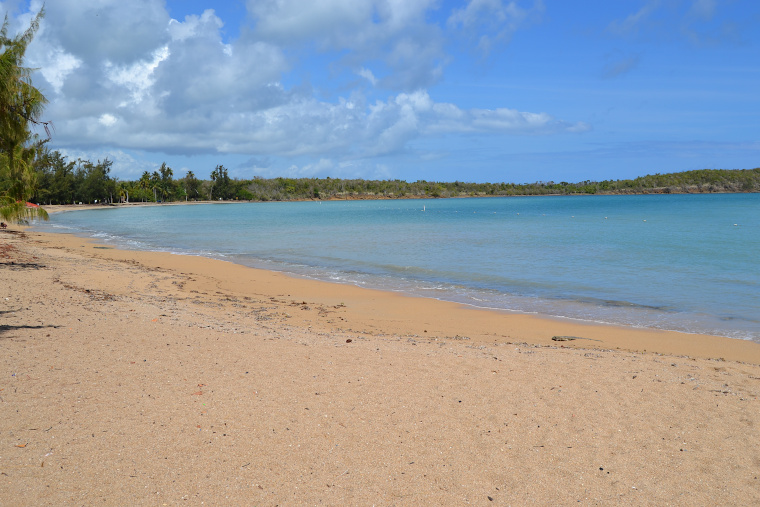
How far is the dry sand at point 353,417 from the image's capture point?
3.73 m

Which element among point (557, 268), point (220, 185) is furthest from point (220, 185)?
point (557, 268)

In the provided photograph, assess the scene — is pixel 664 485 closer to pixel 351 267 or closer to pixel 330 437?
pixel 330 437

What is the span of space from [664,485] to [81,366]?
548 cm

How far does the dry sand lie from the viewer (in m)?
3.73

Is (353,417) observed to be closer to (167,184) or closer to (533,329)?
(533,329)

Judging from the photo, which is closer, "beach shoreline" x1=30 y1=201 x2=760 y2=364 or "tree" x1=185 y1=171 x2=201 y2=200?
"beach shoreline" x1=30 y1=201 x2=760 y2=364

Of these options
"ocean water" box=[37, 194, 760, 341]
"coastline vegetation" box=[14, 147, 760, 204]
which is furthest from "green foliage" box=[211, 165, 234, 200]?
"ocean water" box=[37, 194, 760, 341]

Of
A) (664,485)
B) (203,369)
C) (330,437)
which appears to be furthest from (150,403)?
(664,485)

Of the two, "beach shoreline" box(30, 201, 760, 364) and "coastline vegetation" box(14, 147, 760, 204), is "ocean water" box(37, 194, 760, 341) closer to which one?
"beach shoreline" box(30, 201, 760, 364)

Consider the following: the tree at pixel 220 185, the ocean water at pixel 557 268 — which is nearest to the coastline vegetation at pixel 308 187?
the tree at pixel 220 185

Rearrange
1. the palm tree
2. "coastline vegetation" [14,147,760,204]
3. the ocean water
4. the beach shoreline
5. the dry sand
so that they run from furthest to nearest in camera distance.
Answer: the palm tree, "coastline vegetation" [14,147,760,204], the ocean water, the beach shoreline, the dry sand

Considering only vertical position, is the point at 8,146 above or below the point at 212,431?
above

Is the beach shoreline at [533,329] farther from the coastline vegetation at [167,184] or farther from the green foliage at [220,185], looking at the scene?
the green foliage at [220,185]

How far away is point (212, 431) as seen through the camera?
434cm
